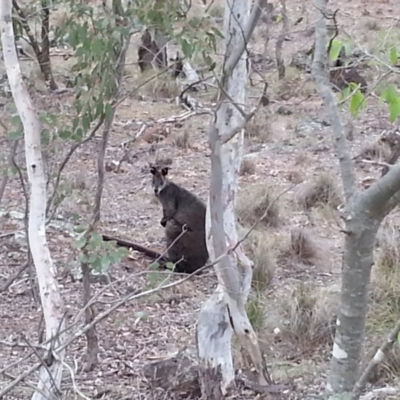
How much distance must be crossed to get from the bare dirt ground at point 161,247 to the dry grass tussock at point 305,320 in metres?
0.01

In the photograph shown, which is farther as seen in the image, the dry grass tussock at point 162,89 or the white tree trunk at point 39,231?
the dry grass tussock at point 162,89

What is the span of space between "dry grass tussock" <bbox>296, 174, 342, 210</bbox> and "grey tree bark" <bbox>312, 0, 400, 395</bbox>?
17.8ft

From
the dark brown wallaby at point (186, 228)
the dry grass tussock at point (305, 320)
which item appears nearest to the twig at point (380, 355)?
the dry grass tussock at point (305, 320)

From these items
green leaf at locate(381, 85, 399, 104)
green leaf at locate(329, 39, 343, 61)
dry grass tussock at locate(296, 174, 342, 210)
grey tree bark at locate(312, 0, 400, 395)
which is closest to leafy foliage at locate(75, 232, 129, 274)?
grey tree bark at locate(312, 0, 400, 395)

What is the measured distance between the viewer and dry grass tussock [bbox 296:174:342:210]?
876 centimetres

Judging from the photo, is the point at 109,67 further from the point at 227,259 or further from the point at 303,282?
→ the point at 303,282

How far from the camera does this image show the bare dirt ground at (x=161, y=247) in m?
5.11

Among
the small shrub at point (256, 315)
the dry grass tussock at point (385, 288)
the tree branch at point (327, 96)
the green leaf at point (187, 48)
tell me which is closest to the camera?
the tree branch at point (327, 96)

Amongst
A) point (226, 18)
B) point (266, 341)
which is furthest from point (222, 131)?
point (266, 341)

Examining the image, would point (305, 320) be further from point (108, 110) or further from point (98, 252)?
point (108, 110)

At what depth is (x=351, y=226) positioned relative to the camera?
3.06 metres

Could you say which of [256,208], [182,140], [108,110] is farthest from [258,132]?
[108,110]

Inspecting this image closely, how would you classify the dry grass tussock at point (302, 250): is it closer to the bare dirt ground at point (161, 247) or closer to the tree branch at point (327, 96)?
the bare dirt ground at point (161, 247)

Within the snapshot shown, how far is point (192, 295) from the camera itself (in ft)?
21.4
